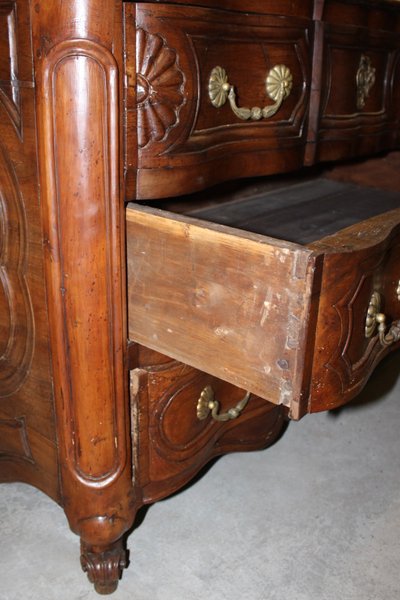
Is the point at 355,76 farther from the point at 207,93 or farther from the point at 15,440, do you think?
the point at 15,440

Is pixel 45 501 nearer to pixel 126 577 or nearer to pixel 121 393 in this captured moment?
pixel 126 577

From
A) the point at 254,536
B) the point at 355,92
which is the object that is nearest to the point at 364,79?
the point at 355,92

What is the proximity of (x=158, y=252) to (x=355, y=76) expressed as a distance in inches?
19.3

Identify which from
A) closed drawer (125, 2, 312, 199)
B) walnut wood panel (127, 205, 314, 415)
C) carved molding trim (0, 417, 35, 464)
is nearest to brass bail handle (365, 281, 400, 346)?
walnut wood panel (127, 205, 314, 415)

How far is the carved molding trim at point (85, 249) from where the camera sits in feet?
2.06

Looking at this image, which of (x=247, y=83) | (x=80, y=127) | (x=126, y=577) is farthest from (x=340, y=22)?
(x=126, y=577)

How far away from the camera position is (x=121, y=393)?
30.7 inches

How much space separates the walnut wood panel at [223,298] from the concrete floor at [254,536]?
0.38m

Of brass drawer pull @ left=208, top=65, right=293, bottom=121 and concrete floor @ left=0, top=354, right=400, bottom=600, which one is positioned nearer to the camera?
brass drawer pull @ left=208, top=65, right=293, bottom=121

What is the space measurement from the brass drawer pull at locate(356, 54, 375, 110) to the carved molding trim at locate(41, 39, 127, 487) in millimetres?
500

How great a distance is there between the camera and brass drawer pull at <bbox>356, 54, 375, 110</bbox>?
987 millimetres

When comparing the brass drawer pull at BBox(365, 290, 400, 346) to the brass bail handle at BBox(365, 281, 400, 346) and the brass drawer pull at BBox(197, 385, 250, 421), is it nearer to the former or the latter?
the brass bail handle at BBox(365, 281, 400, 346)

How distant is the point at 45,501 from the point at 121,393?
0.37 metres

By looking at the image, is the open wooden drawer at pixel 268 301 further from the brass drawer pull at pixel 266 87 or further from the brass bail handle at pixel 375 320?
the brass drawer pull at pixel 266 87
